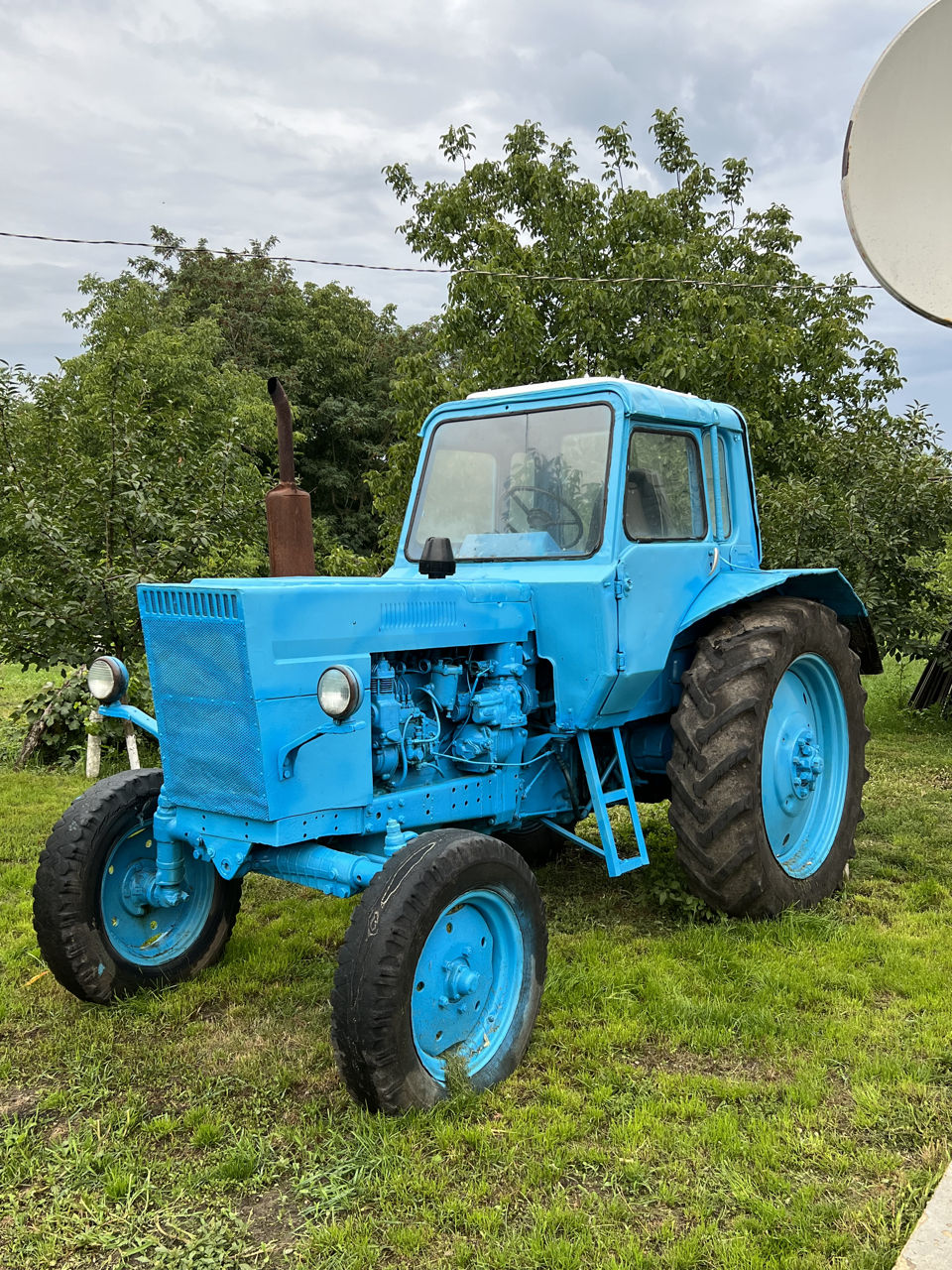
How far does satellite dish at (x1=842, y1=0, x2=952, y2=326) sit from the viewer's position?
2434mm

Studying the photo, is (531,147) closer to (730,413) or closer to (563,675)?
(730,413)

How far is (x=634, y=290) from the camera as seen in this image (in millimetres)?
12039

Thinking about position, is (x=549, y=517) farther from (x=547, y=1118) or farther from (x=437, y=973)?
(x=547, y=1118)

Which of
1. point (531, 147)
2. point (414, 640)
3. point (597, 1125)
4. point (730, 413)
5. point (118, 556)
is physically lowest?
point (597, 1125)

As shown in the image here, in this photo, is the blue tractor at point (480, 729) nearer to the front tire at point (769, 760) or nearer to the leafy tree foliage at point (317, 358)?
the front tire at point (769, 760)

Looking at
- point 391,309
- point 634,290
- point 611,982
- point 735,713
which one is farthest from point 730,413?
point 391,309

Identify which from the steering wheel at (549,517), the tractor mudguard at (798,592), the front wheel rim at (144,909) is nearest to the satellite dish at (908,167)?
the steering wheel at (549,517)

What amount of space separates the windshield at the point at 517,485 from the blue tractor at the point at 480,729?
1 cm

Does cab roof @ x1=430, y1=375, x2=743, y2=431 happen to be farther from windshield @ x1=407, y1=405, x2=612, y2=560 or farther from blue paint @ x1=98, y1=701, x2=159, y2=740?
blue paint @ x1=98, y1=701, x2=159, y2=740

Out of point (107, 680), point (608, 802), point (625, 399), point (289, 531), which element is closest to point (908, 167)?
point (625, 399)

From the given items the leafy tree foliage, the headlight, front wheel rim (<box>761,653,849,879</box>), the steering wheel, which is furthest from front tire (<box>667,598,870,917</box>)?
the leafy tree foliage

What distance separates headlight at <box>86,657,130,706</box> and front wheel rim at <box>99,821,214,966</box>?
52 cm

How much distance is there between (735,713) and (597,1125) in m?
1.82

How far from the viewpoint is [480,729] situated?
4.07m
